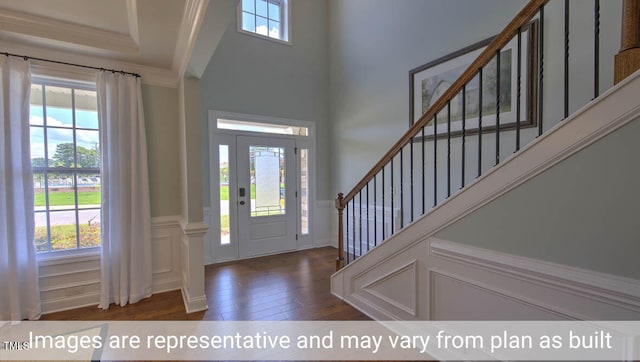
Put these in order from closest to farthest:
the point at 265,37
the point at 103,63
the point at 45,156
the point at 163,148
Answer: the point at 45,156 → the point at 103,63 → the point at 163,148 → the point at 265,37

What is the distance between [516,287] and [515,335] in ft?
0.89

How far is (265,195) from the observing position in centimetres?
474

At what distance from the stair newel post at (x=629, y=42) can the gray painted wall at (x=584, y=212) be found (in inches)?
9.8

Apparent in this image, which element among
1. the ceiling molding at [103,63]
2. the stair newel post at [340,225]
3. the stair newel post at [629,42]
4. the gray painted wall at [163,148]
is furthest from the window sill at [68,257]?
the stair newel post at [629,42]

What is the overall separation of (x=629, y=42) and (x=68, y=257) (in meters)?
4.26

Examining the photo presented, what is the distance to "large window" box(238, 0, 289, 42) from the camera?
4574 mm

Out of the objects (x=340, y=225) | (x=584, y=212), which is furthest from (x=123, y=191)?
(x=584, y=212)

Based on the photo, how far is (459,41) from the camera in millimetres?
3250

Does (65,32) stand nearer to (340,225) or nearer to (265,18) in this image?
(265,18)

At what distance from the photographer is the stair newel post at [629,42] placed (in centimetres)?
119

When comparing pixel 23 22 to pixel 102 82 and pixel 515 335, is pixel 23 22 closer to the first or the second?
pixel 102 82

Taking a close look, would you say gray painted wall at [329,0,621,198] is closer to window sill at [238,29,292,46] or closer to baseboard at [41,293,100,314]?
window sill at [238,29,292,46]

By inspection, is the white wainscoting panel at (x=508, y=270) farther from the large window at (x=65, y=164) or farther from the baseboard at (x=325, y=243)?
the large window at (x=65, y=164)

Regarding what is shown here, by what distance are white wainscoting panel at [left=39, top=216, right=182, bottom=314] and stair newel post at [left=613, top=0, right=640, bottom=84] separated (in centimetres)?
363
